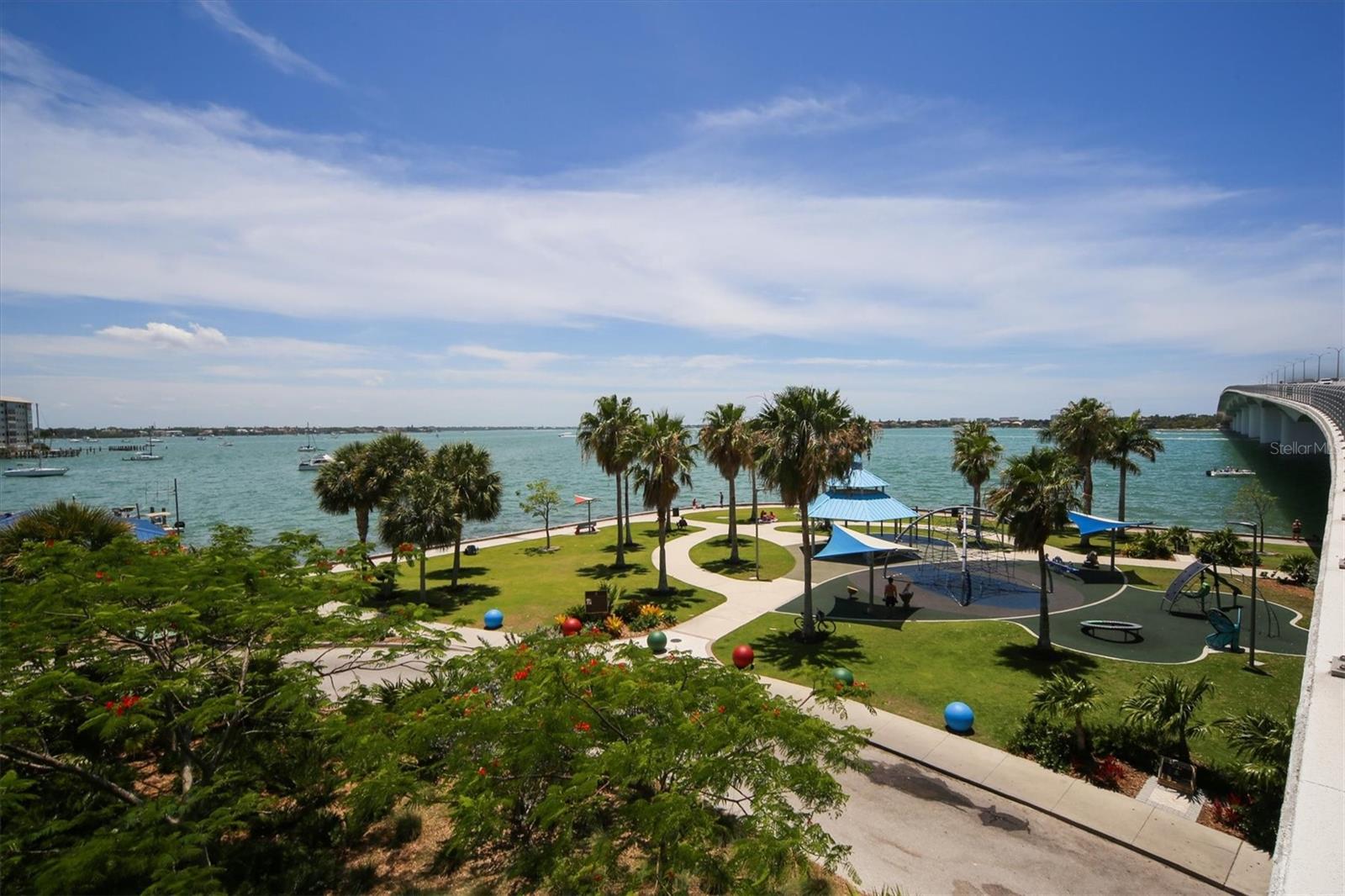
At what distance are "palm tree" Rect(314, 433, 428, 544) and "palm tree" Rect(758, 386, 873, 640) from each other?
19.7m

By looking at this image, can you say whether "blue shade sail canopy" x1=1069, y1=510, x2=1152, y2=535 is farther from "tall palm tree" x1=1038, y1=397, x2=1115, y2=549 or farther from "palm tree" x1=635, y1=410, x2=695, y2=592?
"palm tree" x1=635, y1=410, x2=695, y2=592

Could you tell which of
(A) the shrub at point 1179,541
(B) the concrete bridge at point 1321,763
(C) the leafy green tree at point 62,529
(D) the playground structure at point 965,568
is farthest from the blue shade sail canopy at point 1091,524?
(C) the leafy green tree at point 62,529

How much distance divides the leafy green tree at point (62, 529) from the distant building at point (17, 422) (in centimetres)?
20395

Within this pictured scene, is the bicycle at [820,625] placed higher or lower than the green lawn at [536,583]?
higher

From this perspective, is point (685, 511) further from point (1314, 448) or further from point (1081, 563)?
point (1314, 448)

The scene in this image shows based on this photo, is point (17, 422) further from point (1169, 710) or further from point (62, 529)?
point (1169, 710)

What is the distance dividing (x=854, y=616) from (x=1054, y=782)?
12.7 meters

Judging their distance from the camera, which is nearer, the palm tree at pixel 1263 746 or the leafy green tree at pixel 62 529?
the palm tree at pixel 1263 746

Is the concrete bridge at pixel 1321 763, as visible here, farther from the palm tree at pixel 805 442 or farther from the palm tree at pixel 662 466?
the palm tree at pixel 662 466

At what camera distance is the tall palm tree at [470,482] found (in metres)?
30.2

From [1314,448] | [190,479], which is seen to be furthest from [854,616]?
[190,479]

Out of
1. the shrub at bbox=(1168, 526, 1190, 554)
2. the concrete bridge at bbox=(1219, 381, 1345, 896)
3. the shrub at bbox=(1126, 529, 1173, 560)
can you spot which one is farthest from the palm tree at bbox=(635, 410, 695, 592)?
the shrub at bbox=(1168, 526, 1190, 554)

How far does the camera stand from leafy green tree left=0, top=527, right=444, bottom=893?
7.52m

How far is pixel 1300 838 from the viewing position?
531 centimetres
